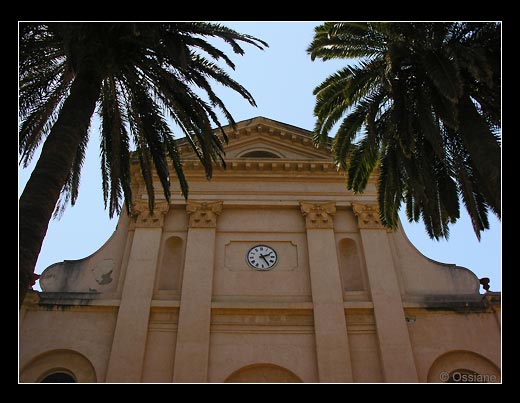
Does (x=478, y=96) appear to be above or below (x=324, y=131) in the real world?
below

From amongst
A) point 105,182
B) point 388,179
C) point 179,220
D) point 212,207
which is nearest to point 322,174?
point 212,207

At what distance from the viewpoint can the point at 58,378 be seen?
1483 cm

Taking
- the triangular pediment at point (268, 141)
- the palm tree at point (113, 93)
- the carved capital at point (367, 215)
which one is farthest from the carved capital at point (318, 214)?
the palm tree at point (113, 93)

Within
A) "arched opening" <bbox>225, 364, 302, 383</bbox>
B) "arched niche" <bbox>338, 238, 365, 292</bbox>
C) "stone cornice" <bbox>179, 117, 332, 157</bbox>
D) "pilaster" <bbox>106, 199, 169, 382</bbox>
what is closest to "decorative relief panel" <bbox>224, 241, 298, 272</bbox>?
"arched niche" <bbox>338, 238, 365, 292</bbox>

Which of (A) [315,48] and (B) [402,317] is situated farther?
(B) [402,317]

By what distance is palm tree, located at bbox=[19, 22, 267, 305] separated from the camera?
868 centimetres

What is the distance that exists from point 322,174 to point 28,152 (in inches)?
417

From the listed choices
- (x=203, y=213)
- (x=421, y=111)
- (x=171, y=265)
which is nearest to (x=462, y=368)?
(x=421, y=111)

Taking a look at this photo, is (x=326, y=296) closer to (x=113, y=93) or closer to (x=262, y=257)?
(x=262, y=257)

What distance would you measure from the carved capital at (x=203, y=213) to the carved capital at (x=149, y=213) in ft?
2.78

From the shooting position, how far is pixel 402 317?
15.6 metres

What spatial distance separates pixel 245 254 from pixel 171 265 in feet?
8.17

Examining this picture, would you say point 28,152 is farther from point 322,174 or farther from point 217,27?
point 322,174

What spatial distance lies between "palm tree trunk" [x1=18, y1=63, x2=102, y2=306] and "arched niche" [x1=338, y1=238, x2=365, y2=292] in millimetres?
10497
